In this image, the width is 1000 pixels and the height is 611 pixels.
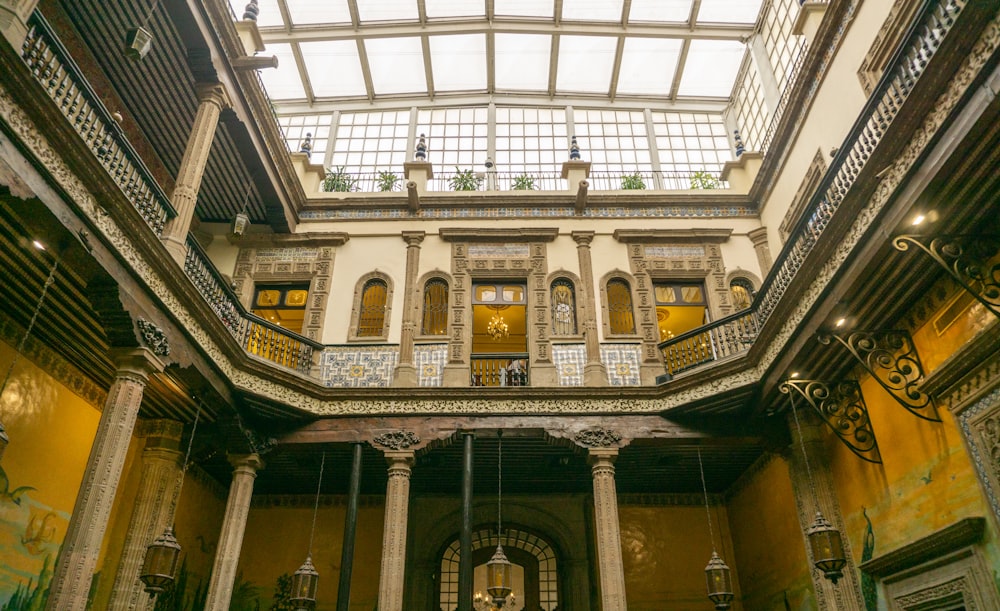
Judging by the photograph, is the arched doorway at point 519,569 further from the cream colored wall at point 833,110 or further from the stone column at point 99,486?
the cream colored wall at point 833,110

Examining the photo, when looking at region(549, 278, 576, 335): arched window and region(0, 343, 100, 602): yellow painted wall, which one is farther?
region(549, 278, 576, 335): arched window

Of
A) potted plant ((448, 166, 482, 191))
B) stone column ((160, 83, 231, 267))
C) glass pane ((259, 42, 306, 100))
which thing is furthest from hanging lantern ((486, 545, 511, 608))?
glass pane ((259, 42, 306, 100))

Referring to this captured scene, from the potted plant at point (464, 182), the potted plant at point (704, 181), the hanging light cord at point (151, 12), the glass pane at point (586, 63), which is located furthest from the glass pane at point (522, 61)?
the hanging light cord at point (151, 12)

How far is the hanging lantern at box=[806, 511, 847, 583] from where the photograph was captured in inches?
285

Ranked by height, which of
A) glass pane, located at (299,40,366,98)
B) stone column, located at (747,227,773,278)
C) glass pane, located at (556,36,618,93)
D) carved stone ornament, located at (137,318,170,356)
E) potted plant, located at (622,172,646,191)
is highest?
glass pane, located at (556,36,618,93)

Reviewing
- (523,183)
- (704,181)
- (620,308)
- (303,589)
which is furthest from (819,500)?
(523,183)

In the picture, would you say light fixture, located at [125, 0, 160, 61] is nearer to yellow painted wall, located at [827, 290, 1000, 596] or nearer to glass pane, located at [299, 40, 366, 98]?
yellow painted wall, located at [827, 290, 1000, 596]

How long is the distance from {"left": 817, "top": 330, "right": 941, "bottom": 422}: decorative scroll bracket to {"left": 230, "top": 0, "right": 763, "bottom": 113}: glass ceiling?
10.4 metres

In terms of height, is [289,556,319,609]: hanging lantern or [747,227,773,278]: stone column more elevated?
[747,227,773,278]: stone column

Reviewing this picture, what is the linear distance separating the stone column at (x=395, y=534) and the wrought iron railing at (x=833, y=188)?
15.1 feet

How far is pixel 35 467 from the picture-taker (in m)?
8.10

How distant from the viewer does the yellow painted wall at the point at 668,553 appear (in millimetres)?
11984

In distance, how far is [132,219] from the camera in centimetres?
654

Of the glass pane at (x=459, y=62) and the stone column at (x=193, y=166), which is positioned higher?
the glass pane at (x=459, y=62)
